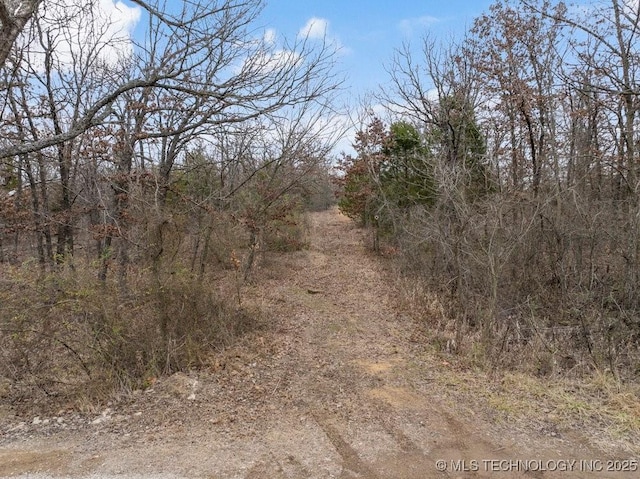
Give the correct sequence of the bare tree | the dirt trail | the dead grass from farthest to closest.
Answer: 1. the bare tree
2. the dead grass
3. the dirt trail

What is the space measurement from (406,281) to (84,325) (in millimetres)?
7500

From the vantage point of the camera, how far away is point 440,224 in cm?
850

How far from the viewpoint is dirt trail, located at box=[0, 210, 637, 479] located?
133 inches

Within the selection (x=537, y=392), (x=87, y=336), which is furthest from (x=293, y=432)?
(x=87, y=336)

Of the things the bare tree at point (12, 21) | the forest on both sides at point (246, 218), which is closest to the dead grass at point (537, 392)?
the forest on both sides at point (246, 218)

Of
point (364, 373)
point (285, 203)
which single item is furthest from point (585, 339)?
point (285, 203)

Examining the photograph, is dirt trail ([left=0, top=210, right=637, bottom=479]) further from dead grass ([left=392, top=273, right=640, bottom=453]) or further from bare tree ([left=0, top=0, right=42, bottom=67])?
bare tree ([left=0, top=0, right=42, bottom=67])

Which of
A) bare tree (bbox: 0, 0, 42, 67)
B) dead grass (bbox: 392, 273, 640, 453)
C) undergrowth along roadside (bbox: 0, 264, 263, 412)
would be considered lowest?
dead grass (bbox: 392, 273, 640, 453)

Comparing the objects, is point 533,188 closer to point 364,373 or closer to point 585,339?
point 585,339

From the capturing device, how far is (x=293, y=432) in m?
3.97

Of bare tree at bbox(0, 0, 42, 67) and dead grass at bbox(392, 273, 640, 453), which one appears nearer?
dead grass at bbox(392, 273, 640, 453)

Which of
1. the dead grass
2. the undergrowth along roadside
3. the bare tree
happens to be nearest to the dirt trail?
the dead grass

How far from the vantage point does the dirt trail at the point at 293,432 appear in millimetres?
3387

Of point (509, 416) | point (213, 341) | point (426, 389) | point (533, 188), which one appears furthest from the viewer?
point (533, 188)
